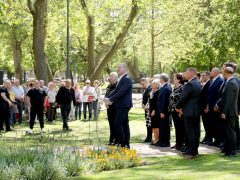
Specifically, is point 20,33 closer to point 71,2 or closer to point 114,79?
point 71,2

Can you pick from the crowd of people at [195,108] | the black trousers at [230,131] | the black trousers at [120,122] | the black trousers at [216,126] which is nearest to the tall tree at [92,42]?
the crowd of people at [195,108]

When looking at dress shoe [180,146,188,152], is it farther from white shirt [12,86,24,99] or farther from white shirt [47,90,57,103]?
white shirt [47,90,57,103]

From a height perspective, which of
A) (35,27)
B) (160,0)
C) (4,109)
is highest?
(160,0)

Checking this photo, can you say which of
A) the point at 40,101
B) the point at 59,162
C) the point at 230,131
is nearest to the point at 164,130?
the point at 230,131

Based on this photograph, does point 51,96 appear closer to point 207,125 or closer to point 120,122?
point 207,125

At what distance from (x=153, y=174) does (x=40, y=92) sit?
27.7 ft

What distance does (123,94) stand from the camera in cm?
1263

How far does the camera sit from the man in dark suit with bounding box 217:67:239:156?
37.8 feet

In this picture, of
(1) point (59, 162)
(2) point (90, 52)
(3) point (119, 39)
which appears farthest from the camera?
(2) point (90, 52)

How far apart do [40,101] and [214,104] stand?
6.69 m

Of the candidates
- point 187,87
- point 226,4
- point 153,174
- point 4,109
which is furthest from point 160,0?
point 153,174

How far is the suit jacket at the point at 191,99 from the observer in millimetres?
11773

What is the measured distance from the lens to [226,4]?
33.2 m

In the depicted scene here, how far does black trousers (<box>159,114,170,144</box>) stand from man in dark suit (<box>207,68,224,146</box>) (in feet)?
3.99
